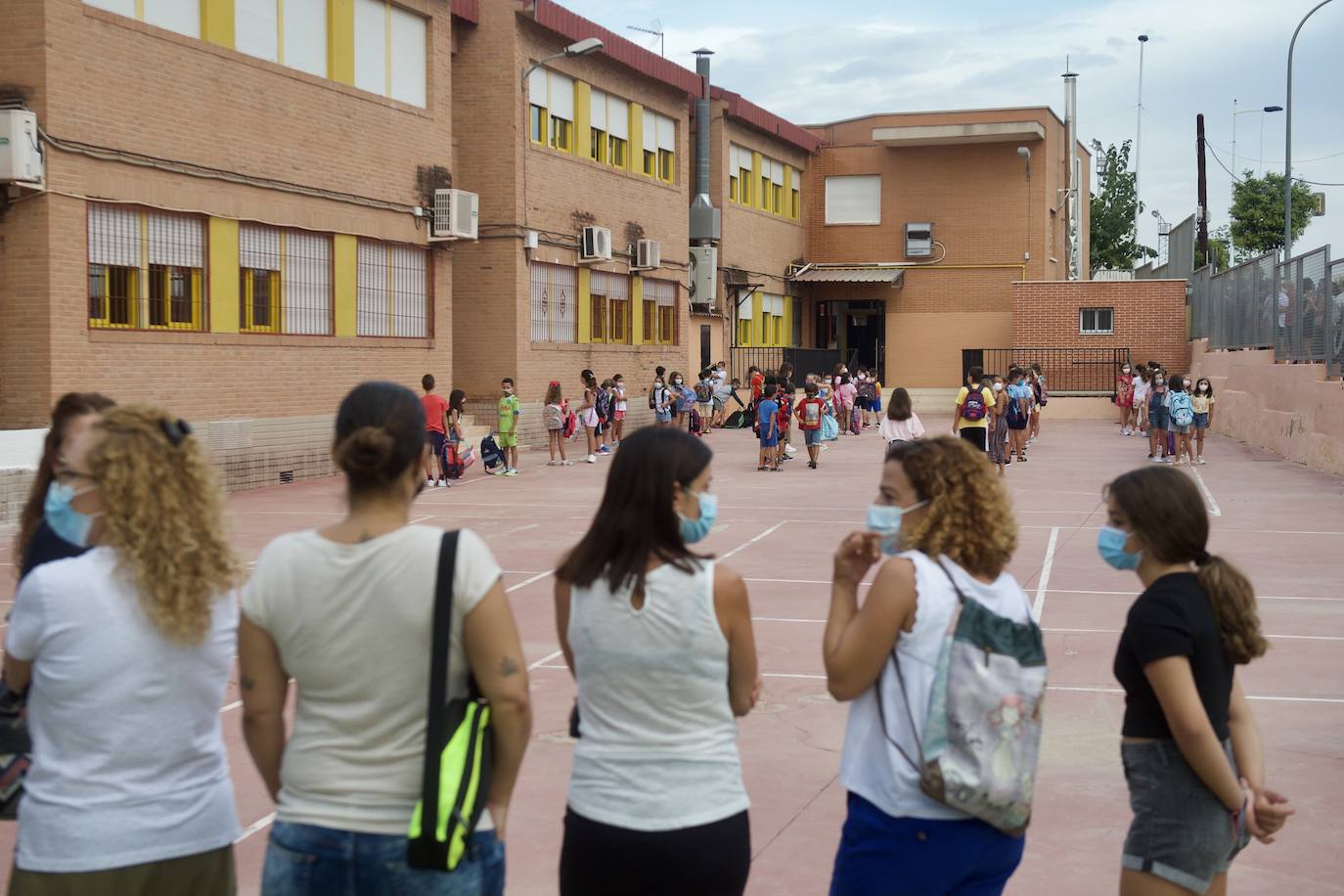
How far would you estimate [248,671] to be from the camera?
3363 mm

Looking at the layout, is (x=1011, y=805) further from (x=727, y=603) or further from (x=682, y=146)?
(x=682, y=146)

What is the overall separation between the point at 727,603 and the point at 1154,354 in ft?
154

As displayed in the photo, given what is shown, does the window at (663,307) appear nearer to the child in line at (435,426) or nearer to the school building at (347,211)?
the school building at (347,211)

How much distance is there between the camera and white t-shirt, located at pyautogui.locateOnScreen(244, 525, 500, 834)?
3.22m

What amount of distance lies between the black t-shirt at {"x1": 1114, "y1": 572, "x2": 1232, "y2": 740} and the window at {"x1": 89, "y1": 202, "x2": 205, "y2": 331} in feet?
59.2

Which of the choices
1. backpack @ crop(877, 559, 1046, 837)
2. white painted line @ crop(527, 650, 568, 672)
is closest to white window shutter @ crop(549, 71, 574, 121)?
white painted line @ crop(527, 650, 568, 672)

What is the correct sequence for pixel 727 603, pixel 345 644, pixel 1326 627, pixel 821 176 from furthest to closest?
1. pixel 821 176
2. pixel 1326 627
3. pixel 727 603
4. pixel 345 644

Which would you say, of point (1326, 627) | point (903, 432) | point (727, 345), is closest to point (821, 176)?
point (727, 345)

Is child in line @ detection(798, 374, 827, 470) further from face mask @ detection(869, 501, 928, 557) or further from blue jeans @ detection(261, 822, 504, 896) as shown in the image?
blue jeans @ detection(261, 822, 504, 896)

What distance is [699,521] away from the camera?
3732 mm

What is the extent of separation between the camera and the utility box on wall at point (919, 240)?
5066 centimetres

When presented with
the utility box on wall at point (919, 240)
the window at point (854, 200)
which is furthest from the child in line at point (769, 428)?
the window at point (854, 200)

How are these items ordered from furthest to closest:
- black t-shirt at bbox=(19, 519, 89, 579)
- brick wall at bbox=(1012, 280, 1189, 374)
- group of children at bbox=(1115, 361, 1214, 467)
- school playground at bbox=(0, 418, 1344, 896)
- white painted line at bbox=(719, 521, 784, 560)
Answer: brick wall at bbox=(1012, 280, 1189, 374)
group of children at bbox=(1115, 361, 1214, 467)
white painted line at bbox=(719, 521, 784, 560)
school playground at bbox=(0, 418, 1344, 896)
black t-shirt at bbox=(19, 519, 89, 579)

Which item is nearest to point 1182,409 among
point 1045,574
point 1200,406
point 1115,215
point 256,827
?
point 1200,406
